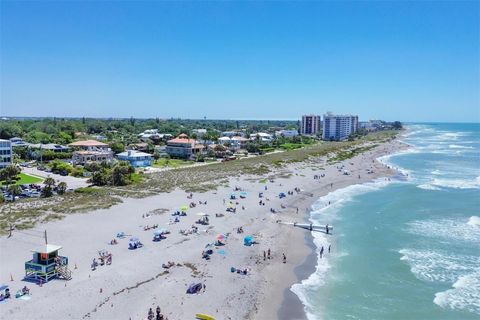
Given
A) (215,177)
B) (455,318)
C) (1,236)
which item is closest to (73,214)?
(1,236)

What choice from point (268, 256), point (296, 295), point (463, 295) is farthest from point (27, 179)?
point (463, 295)

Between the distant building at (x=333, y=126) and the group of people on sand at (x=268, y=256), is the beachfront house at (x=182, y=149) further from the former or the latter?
the distant building at (x=333, y=126)

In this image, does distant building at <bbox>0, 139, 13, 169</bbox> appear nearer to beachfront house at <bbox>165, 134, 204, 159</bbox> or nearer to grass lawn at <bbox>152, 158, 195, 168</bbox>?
grass lawn at <bbox>152, 158, 195, 168</bbox>

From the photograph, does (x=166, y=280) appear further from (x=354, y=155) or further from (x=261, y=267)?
(x=354, y=155)

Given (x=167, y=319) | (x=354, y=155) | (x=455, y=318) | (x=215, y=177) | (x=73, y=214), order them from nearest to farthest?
1. (x=167, y=319)
2. (x=455, y=318)
3. (x=73, y=214)
4. (x=215, y=177)
5. (x=354, y=155)

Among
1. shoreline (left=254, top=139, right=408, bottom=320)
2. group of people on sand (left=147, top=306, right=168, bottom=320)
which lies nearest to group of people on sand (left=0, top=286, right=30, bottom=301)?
group of people on sand (left=147, top=306, right=168, bottom=320)
